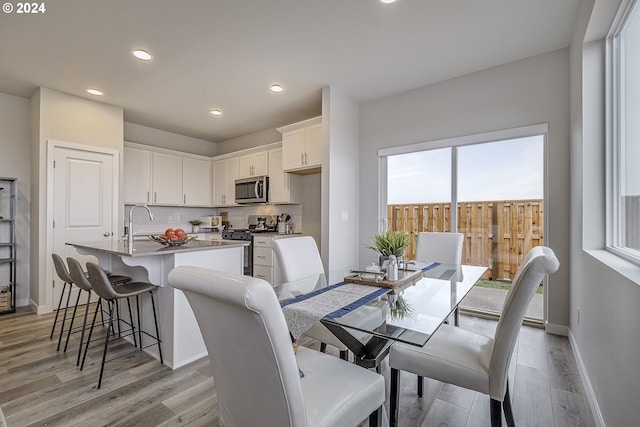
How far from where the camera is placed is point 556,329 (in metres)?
2.81

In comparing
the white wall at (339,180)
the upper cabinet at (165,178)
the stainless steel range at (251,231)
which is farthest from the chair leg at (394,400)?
the upper cabinet at (165,178)

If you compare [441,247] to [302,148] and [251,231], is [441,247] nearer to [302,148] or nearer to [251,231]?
[302,148]

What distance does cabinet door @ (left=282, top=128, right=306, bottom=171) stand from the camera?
417cm

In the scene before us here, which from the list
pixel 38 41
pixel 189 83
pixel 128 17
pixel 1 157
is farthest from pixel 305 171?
pixel 1 157

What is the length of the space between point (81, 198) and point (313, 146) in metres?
3.04

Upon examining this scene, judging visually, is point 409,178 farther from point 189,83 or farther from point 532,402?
point 189,83

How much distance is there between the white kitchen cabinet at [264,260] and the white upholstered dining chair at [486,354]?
2872 millimetres

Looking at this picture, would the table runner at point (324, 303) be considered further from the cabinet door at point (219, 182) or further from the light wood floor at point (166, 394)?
the cabinet door at point (219, 182)

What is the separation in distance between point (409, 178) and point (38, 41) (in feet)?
13.1

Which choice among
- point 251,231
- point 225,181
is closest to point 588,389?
point 251,231

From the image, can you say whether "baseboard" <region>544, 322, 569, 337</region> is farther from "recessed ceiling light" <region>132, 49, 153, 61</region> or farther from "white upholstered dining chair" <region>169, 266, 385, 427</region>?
"recessed ceiling light" <region>132, 49, 153, 61</region>

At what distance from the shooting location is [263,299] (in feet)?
2.35

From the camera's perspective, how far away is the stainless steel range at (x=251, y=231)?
457 cm

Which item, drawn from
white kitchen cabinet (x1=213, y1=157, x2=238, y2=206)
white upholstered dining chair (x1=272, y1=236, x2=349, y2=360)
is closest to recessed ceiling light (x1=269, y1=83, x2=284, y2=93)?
white kitchen cabinet (x1=213, y1=157, x2=238, y2=206)
